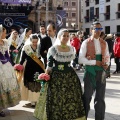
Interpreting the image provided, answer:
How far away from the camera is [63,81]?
197 inches

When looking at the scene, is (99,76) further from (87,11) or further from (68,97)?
(87,11)

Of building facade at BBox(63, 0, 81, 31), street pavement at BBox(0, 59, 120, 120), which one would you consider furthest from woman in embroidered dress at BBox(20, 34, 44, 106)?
building facade at BBox(63, 0, 81, 31)

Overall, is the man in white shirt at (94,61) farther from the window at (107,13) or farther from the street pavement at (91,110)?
the window at (107,13)

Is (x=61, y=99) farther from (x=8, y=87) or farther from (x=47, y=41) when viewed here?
(x=47, y=41)

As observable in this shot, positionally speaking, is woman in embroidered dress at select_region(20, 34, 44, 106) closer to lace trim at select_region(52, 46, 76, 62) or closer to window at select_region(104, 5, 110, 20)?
lace trim at select_region(52, 46, 76, 62)

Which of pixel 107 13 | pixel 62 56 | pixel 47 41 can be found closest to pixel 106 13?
pixel 107 13

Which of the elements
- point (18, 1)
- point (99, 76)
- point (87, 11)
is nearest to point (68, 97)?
point (99, 76)

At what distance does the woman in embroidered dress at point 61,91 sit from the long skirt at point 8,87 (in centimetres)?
95

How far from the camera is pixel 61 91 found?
4996mm

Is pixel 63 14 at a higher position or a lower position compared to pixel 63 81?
higher

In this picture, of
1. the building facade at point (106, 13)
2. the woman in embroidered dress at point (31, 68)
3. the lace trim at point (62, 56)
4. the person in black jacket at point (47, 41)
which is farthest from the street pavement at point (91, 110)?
the building facade at point (106, 13)

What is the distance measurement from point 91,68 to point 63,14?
2639 centimetres

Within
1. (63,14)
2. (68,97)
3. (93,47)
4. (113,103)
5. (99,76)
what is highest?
(63,14)

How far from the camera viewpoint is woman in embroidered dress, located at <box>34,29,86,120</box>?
4965mm
